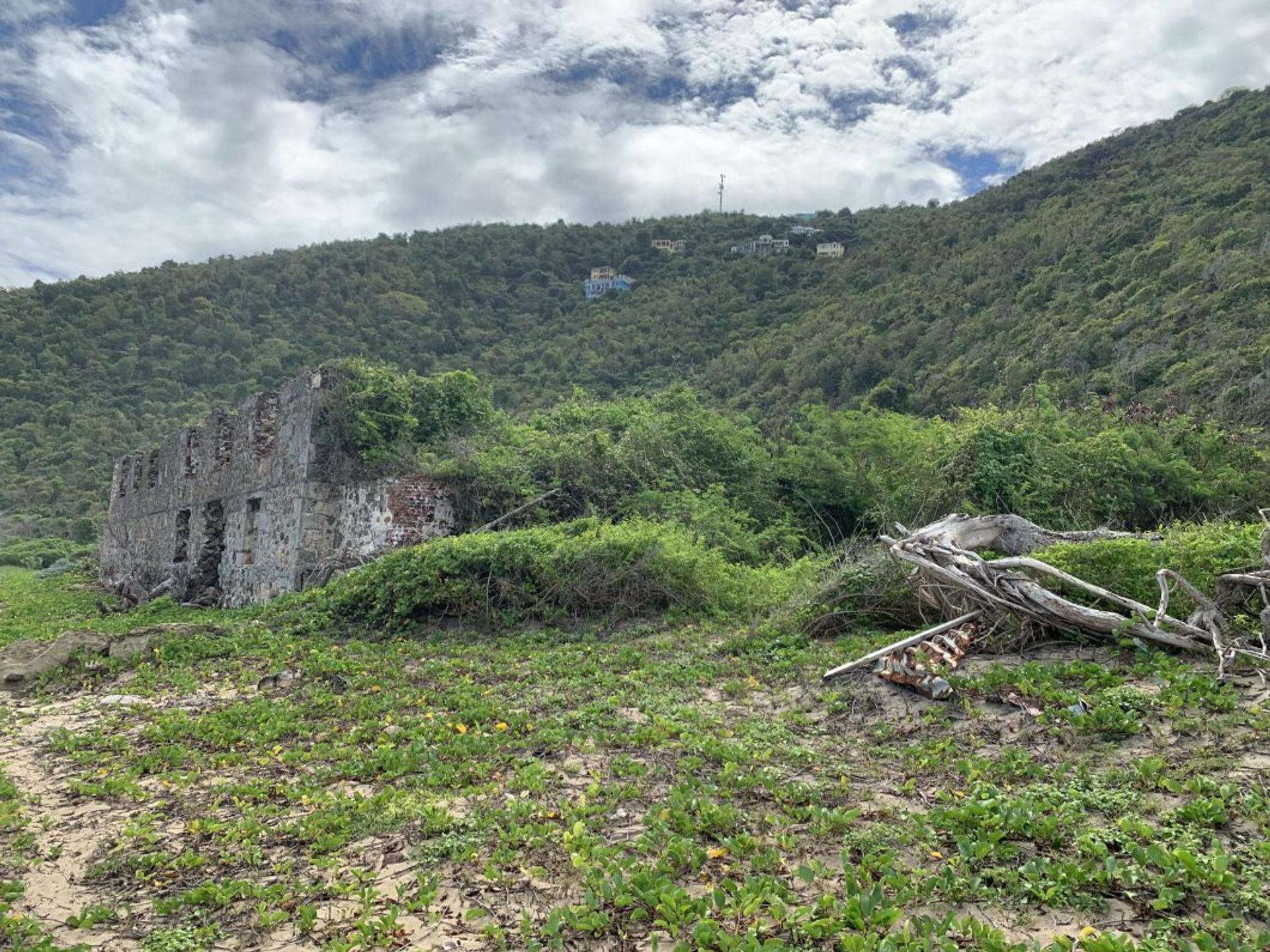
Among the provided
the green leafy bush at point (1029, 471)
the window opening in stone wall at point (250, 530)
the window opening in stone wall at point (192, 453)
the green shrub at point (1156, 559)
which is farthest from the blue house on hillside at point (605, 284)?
the green shrub at point (1156, 559)

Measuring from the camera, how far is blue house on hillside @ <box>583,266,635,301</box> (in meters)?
43.1

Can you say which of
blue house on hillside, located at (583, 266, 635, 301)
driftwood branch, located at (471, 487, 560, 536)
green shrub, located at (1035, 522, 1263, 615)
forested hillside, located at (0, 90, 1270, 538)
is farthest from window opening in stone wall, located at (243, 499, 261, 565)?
blue house on hillside, located at (583, 266, 635, 301)

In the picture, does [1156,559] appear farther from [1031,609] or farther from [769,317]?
[769,317]

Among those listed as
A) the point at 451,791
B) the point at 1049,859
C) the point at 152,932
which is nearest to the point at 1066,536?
the point at 1049,859

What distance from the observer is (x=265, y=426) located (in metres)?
13.0

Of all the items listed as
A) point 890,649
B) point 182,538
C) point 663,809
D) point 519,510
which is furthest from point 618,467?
point 663,809

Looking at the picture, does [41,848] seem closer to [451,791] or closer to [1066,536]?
[451,791]

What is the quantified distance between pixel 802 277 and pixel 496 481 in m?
32.7

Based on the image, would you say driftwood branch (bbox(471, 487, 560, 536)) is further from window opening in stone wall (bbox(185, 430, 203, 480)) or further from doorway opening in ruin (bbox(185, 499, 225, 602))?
window opening in stone wall (bbox(185, 430, 203, 480))

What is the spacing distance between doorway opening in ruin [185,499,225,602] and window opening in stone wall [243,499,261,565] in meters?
1.18

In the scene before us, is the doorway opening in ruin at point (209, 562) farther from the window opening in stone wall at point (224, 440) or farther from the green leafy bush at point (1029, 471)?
the green leafy bush at point (1029, 471)

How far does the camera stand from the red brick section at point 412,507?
38.7 feet

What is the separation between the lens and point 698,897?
2.83 metres

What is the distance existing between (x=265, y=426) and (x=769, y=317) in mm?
29100
